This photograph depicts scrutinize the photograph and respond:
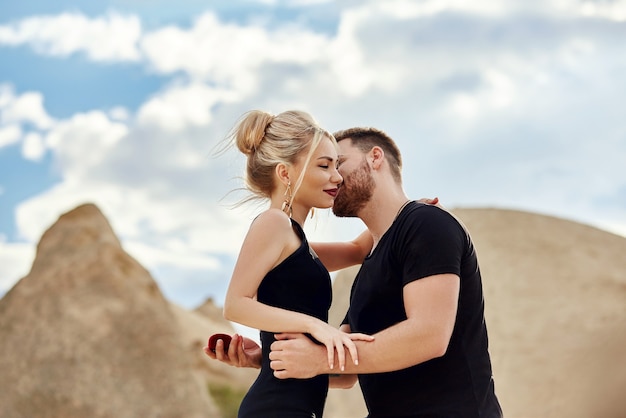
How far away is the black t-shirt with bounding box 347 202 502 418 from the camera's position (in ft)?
10.2

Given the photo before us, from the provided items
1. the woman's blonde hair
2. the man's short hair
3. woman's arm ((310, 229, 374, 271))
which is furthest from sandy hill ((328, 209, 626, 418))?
the woman's blonde hair

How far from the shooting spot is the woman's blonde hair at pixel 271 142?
3312 mm

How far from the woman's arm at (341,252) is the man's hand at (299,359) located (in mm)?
1048

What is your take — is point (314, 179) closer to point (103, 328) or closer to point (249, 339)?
point (249, 339)

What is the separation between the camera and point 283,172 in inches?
130

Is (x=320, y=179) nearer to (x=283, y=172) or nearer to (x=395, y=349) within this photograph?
(x=283, y=172)

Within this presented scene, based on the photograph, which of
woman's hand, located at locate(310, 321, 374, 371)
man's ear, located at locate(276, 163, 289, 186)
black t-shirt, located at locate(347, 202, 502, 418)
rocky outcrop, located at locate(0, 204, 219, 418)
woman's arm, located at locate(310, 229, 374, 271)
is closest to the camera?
woman's hand, located at locate(310, 321, 374, 371)

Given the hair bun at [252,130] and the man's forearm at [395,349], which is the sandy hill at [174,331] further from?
the man's forearm at [395,349]

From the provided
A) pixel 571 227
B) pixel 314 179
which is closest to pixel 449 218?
A: pixel 314 179

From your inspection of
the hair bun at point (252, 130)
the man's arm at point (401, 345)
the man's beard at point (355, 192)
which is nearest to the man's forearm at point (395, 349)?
the man's arm at point (401, 345)

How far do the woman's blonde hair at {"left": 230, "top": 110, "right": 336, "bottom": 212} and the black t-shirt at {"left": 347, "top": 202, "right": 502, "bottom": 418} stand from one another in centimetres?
48

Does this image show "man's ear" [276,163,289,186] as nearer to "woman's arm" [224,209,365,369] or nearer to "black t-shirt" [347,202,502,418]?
"woman's arm" [224,209,365,369]

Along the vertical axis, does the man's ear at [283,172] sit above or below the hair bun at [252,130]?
below

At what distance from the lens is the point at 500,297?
42.4 feet
